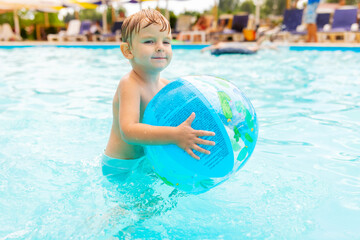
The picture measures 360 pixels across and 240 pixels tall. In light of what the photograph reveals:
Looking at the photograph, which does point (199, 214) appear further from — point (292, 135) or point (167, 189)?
point (292, 135)

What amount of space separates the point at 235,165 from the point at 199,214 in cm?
51

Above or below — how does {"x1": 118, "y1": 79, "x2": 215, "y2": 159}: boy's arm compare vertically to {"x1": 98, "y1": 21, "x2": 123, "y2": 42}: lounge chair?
below

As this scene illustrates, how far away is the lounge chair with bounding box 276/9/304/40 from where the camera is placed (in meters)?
16.5

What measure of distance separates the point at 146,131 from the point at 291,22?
54.2 feet

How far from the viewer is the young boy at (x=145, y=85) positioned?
5.79 ft

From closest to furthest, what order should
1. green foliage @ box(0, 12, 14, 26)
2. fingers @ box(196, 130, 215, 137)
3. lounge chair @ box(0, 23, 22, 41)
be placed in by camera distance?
fingers @ box(196, 130, 215, 137), lounge chair @ box(0, 23, 22, 41), green foliage @ box(0, 12, 14, 26)

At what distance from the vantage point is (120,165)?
7.98 ft

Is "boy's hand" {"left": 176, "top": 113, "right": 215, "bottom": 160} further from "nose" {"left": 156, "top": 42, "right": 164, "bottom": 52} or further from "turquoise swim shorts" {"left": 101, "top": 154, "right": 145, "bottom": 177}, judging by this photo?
"turquoise swim shorts" {"left": 101, "top": 154, "right": 145, "bottom": 177}

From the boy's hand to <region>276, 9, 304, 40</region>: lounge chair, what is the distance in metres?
15.9

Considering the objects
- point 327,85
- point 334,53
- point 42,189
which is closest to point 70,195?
point 42,189

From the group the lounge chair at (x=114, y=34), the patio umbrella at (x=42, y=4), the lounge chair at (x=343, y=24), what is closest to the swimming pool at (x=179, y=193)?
the lounge chair at (x=343, y=24)

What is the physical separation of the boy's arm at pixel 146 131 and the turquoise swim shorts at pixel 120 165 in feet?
1.61

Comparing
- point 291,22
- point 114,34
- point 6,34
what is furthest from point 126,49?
point 6,34

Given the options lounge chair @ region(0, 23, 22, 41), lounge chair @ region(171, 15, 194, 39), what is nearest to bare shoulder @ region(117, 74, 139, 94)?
lounge chair @ region(171, 15, 194, 39)
